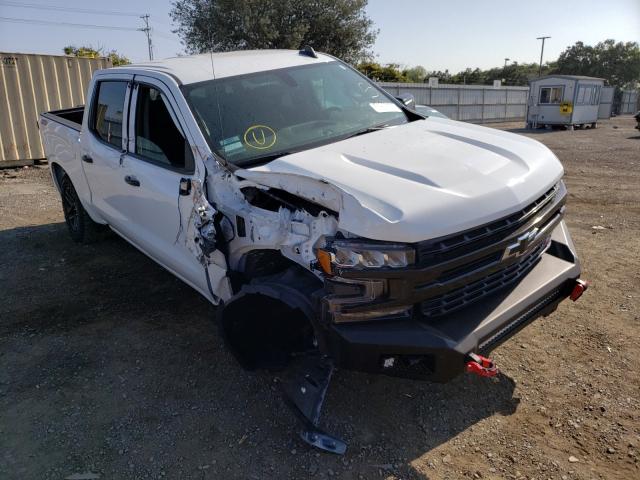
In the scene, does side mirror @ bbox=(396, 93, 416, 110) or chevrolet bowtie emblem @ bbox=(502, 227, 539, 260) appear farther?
side mirror @ bbox=(396, 93, 416, 110)

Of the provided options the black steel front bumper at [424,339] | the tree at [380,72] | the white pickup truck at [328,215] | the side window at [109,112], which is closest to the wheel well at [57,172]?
the side window at [109,112]

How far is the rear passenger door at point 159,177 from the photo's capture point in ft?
10.8

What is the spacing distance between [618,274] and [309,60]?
344cm

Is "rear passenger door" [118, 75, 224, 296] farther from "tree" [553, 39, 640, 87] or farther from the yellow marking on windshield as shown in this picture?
"tree" [553, 39, 640, 87]

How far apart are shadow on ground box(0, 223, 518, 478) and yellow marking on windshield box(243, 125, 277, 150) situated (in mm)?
1515

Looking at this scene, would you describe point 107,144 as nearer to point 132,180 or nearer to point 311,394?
point 132,180

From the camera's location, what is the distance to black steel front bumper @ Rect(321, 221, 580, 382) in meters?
2.28

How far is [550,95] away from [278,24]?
13586mm

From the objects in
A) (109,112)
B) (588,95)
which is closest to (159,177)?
(109,112)

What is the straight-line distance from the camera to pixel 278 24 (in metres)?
22.2

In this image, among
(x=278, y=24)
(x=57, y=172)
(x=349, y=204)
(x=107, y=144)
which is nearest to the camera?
(x=349, y=204)

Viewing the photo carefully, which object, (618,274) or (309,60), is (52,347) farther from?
(618,274)

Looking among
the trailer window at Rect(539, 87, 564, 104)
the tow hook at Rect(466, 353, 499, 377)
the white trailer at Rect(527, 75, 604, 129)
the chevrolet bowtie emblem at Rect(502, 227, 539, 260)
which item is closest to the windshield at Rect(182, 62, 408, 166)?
the chevrolet bowtie emblem at Rect(502, 227, 539, 260)

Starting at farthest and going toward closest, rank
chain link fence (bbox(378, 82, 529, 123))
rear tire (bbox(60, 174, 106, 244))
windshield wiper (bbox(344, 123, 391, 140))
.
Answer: chain link fence (bbox(378, 82, 529, 123)), rear tire (bbox(60, 174, 106, 244)), windshield wiper (bbox(344, 123, 391, 140))
